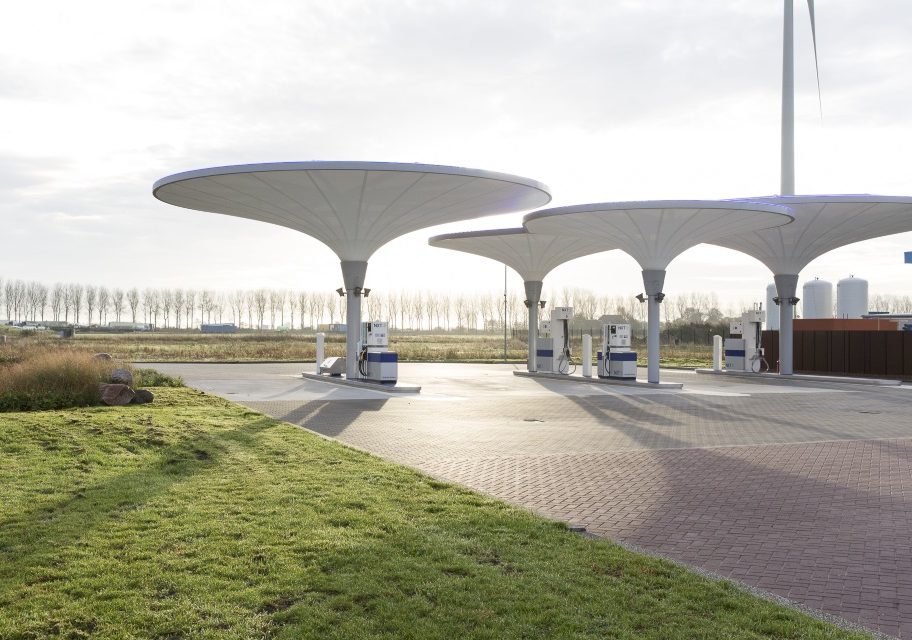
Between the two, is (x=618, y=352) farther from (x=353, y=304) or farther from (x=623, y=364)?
(x=353, y=304)

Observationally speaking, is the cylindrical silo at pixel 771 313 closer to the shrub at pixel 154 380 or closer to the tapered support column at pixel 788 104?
the tapered support column at pixel 788 104

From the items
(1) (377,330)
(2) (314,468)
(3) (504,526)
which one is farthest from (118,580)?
(1) (377,330)

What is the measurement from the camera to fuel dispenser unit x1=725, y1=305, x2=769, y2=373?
114ft

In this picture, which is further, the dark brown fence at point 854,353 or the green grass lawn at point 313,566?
the dark brown fence at point 854,353

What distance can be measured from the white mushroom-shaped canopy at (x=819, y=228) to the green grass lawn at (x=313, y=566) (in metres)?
23.6

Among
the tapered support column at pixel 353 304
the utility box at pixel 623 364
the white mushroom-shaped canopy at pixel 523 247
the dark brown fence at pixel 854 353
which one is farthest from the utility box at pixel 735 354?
the tapered support column at pixel 353 304

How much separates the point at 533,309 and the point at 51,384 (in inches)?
910

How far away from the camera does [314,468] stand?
11.0 metres

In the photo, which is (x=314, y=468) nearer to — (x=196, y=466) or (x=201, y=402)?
(x=196, y=466)

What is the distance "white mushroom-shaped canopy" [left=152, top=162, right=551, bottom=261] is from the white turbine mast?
22260mm

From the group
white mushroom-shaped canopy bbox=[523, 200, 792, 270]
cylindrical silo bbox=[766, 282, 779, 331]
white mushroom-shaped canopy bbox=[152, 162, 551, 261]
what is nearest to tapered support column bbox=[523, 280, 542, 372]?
white mushroom-shaped canopy bbox=[523, 200, 792, 270]

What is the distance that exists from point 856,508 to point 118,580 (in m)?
7.92

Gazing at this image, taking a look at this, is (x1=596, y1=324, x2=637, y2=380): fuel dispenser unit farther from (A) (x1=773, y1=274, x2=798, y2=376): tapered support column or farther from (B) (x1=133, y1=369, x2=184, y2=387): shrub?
(B) (x1=133, y1=369, x2=184, y2=387): shrub

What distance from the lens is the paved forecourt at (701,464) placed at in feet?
24.0
